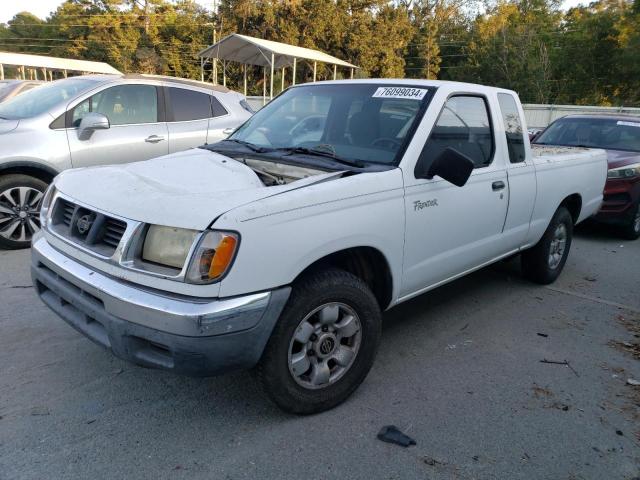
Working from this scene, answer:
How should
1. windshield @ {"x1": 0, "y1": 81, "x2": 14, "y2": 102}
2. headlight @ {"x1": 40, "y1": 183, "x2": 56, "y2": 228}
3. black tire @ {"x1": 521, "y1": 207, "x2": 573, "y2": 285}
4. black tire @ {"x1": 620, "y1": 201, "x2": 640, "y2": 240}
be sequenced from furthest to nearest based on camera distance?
windshield @ {"x1": 0, "y1": 81, "x2": 14, "y2": 102}, black tire @ {"x1": 620, "y1": 201, "x2": 640, "y2": 240}, black tire @ {"x1": 521, "y1": 207, "x2": 573, "y2": 285}, headlight @ {"x1": 40, "y1": 183, "x2": 56, "y2": 228}

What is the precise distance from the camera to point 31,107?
232 inches

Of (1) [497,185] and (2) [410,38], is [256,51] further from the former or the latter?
(2) [410,38]

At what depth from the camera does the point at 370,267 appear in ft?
10.9

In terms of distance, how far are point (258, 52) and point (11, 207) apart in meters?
19.4

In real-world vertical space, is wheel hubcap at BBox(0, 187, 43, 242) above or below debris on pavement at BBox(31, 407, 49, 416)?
above

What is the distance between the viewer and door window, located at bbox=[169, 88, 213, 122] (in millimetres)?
6629

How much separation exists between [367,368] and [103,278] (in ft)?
5.13

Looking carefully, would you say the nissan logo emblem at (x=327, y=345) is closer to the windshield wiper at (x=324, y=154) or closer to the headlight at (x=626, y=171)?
the windshield wiper at (x=324, y=154)

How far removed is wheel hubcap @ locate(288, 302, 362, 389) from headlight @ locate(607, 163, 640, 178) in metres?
6.10

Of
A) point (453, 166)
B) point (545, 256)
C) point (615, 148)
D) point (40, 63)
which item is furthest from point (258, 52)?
point (453, 166)

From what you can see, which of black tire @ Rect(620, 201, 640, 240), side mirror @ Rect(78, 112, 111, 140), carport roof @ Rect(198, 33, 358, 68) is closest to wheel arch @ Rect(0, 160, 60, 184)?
side mirror @ Rect(78, 112, 111, 140)

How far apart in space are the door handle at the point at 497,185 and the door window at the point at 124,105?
426 cm

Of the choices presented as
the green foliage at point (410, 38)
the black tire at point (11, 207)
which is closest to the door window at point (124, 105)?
the black tire at point (11, 207)

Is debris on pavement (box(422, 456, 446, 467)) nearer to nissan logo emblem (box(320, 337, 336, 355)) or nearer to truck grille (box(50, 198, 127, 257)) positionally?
nissan logo emblem (box(320, 337, 336, 355))
